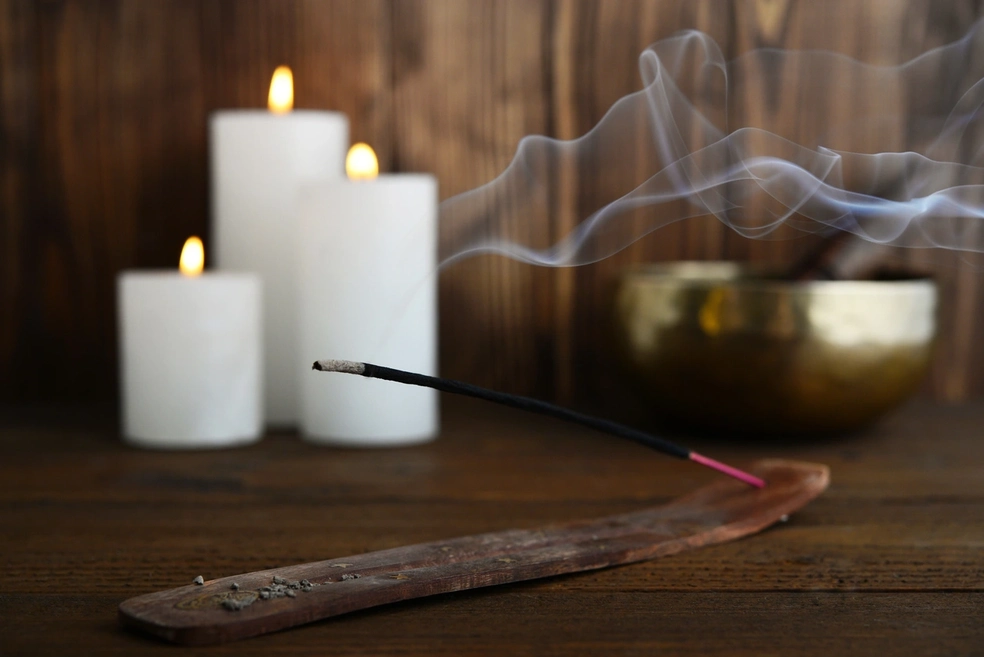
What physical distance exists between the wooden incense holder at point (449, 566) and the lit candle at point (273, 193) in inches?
15.7

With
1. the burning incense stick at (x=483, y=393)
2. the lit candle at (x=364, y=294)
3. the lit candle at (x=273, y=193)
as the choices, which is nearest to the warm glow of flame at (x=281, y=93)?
the lit candle at (x=273, y=193)

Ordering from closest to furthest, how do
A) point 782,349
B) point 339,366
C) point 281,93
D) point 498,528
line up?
1. point 339,366
2. point 498,528
3. point 782,349
4. point 281,93

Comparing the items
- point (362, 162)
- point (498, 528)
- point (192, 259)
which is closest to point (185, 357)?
point (192, 259)

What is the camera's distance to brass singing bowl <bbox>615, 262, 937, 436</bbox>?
737 millimetres

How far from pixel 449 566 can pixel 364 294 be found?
367 millimetres

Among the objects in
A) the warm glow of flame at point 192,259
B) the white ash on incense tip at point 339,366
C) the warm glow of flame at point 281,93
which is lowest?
the white ash on incense tip at point 339,366

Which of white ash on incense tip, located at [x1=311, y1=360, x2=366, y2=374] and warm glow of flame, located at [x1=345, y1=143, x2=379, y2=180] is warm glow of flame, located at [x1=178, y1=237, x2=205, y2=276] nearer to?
warm glow of flame, located at [x1=345, y1=143, x2=379, y2=180]

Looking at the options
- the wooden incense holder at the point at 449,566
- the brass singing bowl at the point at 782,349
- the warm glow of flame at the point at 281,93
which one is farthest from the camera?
the warm glow of flame at the point at 281,93

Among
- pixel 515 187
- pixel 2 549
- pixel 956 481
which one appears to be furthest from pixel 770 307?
pixel 2 549

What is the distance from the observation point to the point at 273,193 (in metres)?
0.83

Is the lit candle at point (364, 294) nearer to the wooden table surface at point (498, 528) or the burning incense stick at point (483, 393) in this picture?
the wooden table surface at point (498, 528)

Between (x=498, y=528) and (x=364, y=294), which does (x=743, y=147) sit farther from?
(x=498, y=528)

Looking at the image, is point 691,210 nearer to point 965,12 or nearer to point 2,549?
point 965,12

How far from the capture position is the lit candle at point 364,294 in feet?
2.52
